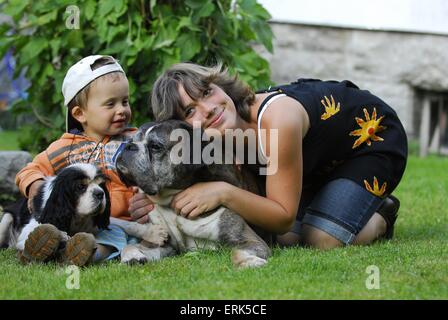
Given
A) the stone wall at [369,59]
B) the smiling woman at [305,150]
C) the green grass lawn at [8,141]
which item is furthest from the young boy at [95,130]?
the stone wall at [369,59]

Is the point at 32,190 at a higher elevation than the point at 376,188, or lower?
higher

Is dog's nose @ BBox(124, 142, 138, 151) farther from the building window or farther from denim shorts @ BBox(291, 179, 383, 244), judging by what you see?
the building window

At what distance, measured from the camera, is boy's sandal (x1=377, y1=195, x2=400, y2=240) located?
16.9 ft

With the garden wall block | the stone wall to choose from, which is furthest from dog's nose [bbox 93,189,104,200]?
the stone wall

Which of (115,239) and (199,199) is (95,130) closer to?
(115,239)

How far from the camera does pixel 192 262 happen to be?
4.12m

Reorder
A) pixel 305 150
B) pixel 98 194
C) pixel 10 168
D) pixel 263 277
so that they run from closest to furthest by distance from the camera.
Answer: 1. pixel 263 277
2. pixel 98 194
3. pixel 305 150
4. pixel 10 168

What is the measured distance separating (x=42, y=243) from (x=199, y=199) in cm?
90

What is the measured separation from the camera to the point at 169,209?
14.7ft

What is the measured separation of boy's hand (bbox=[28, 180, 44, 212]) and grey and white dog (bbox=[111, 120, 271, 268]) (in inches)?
23.5

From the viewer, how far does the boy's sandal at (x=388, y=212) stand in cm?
516

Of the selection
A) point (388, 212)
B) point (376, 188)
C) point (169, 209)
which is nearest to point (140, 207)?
point (169, 209)

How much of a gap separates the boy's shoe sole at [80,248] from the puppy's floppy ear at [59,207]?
0.21 meters
